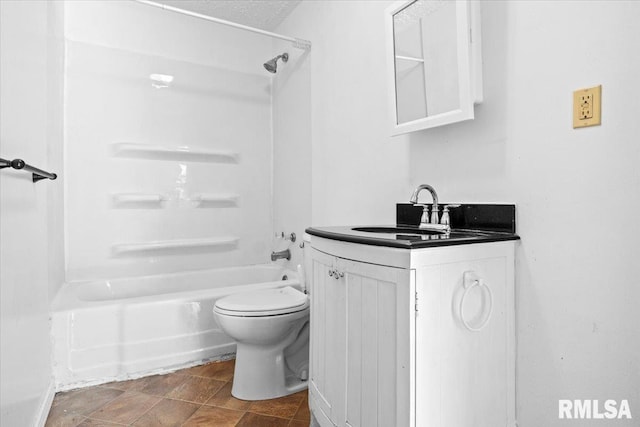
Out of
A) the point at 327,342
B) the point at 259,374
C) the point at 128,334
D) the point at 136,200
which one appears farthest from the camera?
the point at 136,200

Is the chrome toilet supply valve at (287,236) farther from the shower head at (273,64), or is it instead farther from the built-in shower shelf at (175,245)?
the shower head at (273,64)

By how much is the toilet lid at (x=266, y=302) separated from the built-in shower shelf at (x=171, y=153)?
1.35m

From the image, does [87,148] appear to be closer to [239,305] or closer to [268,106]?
[268,106]

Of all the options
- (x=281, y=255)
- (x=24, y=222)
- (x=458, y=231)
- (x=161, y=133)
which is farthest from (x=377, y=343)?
(x=161, y=133)

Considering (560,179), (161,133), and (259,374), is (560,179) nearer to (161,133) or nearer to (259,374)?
(259,374)

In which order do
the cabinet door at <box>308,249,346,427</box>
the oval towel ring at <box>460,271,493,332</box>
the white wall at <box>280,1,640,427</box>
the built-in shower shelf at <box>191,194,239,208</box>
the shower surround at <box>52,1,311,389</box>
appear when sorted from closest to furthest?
the white wall at <box>280,1,640,427</box>, the oval towel ring at <box>460,271,493,332</box>, the cabinet door at <box>308,249,346,427</box>, the shower surround at <box>52,1,311,389</box>, the built-in shower shelf at <box>191,194,239,208</box>

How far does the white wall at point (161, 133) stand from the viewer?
108 inches

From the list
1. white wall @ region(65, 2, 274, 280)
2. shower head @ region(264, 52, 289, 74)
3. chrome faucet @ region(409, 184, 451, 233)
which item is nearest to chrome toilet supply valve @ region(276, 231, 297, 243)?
white wall @ region(65, 2, 274, 280)

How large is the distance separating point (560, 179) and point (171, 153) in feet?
8.66

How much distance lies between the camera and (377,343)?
1.24 metres

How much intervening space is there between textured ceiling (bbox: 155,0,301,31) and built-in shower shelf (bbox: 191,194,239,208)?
1.43 meters

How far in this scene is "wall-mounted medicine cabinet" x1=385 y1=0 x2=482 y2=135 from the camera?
57.8 inches

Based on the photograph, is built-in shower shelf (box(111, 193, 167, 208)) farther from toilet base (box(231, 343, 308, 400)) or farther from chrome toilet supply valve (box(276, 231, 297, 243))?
toilet base (box(231, 343, 308, 400))

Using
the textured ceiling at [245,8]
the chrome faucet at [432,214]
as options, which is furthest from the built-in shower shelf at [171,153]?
the chrome faucet at [432,214]
